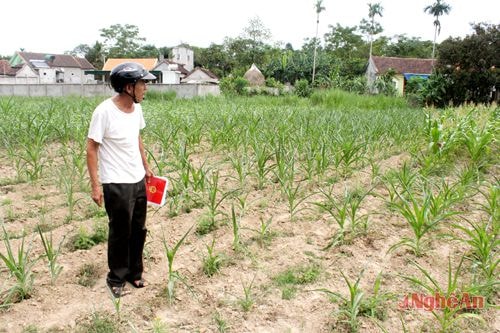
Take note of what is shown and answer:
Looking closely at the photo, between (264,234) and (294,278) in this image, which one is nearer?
(294,278)

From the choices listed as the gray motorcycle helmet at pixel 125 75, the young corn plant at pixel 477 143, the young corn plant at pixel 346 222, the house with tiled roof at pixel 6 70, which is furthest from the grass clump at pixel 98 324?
the house with tiled roof at pixel 6 70

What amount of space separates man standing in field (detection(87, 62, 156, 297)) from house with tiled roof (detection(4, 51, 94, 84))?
46192mm

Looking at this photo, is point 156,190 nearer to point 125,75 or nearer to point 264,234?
point 125,75

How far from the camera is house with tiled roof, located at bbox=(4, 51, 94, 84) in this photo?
4612cm

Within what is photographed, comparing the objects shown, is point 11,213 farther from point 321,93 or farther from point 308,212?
point 321,93

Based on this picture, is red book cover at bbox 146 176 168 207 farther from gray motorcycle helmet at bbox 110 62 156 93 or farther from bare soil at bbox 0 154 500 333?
gray motorcycle helmet at bbox 110 62 156 93

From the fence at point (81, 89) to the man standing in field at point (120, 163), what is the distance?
15929mm

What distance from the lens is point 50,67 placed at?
47.6 meters

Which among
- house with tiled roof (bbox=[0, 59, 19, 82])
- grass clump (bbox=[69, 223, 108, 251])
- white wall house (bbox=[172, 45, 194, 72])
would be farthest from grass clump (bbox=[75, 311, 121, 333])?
white wall house (bbox=[172, 45, 194, 72])

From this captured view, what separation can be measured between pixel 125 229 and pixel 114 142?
0.49 m

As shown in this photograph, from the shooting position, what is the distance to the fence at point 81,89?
18344 mm

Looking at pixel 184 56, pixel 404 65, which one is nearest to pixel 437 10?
pixel 404 65

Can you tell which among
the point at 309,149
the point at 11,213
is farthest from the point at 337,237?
the point at 11,213

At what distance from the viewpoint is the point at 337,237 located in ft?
10.1
